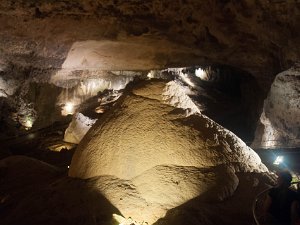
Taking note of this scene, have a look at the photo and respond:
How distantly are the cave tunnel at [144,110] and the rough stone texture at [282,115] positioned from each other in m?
0.06

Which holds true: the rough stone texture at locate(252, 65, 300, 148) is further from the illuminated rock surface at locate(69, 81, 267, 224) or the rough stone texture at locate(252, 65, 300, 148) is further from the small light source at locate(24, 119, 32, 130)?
the small light source at locate(24, 119, 32, 130)

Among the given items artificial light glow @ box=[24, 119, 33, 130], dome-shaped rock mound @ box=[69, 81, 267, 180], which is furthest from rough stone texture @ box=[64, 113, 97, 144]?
dome-shaped rock mound @ box=[69, 81, 267, 180]

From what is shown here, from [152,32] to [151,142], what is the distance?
9.44m

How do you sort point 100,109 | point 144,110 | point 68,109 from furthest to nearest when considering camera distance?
point 68,109 → point 100,109 → point 144,110

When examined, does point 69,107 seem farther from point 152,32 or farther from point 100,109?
point 152,32

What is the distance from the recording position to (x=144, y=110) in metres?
5.97

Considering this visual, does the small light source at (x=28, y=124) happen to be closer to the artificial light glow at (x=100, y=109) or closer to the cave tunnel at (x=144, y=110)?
the cave tunnel at (x=144, y=110)

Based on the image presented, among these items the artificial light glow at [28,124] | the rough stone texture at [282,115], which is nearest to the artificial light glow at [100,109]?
the artificial light glow at [28,124]

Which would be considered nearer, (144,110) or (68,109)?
(144,110)

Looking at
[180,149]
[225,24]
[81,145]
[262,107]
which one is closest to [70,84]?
[225,24]

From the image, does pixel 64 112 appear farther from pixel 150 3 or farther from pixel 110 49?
pixel 150 3

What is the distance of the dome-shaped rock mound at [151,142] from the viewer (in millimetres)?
5457

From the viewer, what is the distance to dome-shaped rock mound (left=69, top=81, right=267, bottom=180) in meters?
5.46

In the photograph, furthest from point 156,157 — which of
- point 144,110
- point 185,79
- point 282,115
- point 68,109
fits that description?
point 185,79
